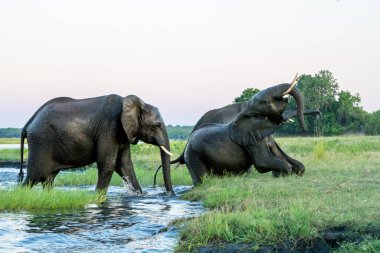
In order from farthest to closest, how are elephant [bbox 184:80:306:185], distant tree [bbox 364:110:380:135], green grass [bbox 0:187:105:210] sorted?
distant tree [bbox 364:110:380:135] → elephant [bbox 184:80:306:185] → green grass [bbox 0:187:105:210]

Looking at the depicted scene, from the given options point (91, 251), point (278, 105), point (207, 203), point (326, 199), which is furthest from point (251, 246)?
point (278, 105)

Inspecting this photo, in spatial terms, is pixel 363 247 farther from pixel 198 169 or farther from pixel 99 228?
pixel 198 169

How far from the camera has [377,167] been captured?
46.0 ft

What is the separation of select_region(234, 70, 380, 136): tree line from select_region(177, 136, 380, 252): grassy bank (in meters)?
56.5

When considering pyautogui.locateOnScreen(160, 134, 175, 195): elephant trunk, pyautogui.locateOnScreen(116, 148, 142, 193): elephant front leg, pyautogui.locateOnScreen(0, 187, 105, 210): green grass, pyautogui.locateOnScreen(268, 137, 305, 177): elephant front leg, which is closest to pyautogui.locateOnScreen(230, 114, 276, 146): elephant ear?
pyautogui.locateOnScreen(268, 137, 305, 177): elephant front leg

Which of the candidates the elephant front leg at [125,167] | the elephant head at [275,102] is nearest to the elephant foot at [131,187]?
the elephant front leg at [125,167]

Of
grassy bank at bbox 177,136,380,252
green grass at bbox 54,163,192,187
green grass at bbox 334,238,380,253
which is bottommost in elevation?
green grass at bbox 54,163,192,187

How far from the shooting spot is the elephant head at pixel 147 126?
12.6 meters

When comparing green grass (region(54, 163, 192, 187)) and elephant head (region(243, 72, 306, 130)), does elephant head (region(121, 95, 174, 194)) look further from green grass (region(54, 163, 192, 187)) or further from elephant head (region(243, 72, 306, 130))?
green grass (region(54, 163, 192, 187))

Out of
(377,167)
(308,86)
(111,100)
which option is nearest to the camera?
(111,100)

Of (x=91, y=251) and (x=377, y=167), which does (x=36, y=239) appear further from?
(x=377, y=167)

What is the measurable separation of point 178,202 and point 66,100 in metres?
3.59

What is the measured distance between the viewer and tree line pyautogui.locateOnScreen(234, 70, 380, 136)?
70.2m

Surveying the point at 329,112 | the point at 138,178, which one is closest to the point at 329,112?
the point at 329,112
